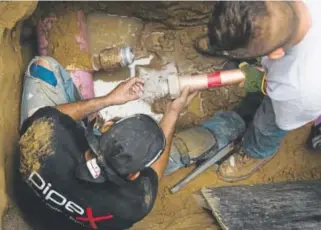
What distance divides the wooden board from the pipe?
52 centimetres

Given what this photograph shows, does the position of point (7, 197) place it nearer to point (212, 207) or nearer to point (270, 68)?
point (212, 207)

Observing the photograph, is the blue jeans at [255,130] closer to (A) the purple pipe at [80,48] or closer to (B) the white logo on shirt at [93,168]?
(A) the purple pipe at [80,48]

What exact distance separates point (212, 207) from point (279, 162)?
68cm

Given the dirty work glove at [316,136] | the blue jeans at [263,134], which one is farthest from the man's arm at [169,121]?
the dirty work glove at [316,136]

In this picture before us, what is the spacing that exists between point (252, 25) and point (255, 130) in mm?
923

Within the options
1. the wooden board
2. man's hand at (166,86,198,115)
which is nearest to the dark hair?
man's hand at (166,86,198,115)

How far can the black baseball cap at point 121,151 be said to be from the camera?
1.95 m

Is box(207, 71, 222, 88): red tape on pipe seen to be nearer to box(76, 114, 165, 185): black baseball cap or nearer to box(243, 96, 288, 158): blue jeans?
box(243, 96, 288, 158): blue jeans

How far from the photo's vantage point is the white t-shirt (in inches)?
77.9

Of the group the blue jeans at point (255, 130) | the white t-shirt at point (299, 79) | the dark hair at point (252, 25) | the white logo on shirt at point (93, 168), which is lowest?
the blue jeans at point (255, 130)

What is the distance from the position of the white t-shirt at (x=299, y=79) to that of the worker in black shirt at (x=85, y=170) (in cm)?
48

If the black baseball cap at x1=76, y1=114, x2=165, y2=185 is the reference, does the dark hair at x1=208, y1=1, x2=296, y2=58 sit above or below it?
above

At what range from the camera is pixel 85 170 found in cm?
200

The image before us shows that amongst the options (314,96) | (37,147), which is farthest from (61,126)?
(314,96)
